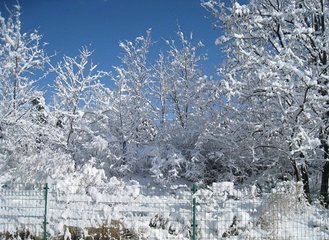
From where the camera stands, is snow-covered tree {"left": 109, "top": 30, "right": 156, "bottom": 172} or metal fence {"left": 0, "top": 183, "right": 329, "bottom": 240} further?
snow-covered tree {"left": 109, "top": 30, "right": 156, "bottom": 172}

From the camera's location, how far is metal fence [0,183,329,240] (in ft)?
33.9

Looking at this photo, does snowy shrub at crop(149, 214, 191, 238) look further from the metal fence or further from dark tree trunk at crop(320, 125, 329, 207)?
dark tree trunk at crop(320, 125, 329, 207)

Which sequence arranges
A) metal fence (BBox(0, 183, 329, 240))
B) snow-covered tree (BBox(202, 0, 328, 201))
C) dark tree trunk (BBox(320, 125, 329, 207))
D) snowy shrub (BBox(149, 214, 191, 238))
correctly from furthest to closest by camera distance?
dark tree trunk (BBox(320, 125, 329, 207)), snow-covered tree (BBox(202, 0, 328, 201)), snowy shrub (BBox(149, 214, 191, 238)), metal fence (BBox(0, 183, 329, 240))

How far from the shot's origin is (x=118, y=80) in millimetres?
22172

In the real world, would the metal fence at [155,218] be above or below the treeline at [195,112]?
below

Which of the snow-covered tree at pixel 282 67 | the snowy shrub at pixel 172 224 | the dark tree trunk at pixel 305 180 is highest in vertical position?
the snow-covered tree at pixel 282 67

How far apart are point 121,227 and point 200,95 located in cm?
1055

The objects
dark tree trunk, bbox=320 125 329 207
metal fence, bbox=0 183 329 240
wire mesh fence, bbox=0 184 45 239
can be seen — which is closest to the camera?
metal fence, bbox=0 183 329 240

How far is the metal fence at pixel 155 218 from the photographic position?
33.9 ft

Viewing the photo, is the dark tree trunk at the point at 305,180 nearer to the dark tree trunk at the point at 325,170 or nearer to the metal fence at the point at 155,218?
the dark tree trunk at the point at 325,170

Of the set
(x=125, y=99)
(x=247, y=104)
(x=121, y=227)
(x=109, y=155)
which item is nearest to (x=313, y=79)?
(x=247, y=104)

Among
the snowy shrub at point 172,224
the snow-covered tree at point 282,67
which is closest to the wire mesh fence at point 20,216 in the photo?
the snowy shrub at point 172,224

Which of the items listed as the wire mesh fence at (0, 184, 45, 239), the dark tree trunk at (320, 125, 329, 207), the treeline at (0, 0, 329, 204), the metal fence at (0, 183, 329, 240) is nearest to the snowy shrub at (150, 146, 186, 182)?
the treeline at (0, 0, 329, 204)

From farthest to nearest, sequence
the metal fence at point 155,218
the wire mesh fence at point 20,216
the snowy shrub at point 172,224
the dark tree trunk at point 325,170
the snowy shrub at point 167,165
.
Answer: the snowy shrub at point 167,165 < the dark tree trunk at point 325,170 < the snowy shrub at point 172,224 < the wire mesh fence at point 20,216 < the metal fence at point 155,218
